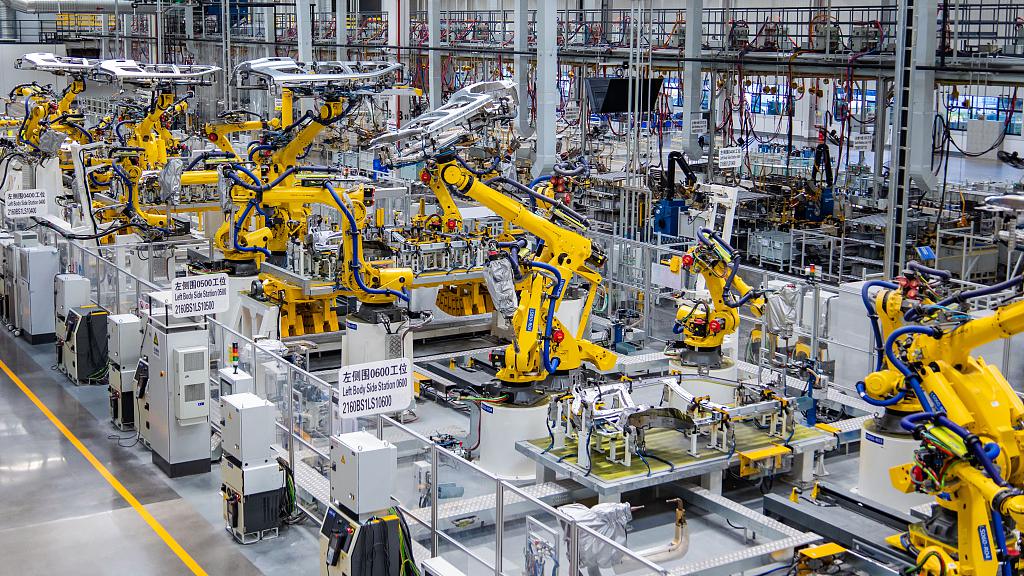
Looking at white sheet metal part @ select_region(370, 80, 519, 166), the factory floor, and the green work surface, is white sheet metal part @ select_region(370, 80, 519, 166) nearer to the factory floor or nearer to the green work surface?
the factory floor

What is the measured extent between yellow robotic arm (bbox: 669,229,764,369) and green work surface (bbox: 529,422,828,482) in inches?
59.3

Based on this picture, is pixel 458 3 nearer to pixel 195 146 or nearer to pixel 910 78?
pixel 195 146

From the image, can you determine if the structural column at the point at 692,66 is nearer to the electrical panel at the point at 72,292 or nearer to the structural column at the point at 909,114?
the structural column at the point at 909,114

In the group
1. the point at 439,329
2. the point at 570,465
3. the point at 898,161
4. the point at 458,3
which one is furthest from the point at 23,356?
the point at 458,3

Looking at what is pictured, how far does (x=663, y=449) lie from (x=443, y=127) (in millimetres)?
4289

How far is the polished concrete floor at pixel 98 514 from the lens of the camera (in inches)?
384

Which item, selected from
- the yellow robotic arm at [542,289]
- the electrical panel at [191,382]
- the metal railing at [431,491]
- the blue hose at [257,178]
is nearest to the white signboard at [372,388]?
the metal railing at [431,491]

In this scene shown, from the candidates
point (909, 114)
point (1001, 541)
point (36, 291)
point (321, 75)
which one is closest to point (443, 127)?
point (321, 75)

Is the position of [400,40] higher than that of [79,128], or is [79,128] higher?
[400,40]

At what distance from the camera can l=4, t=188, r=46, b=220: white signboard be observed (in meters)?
16.3

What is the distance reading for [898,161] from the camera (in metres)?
15.7

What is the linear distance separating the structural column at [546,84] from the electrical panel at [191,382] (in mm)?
9835

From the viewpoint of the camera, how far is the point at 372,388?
8.98 m

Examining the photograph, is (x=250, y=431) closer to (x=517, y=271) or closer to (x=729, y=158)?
(x=517, y=271)
